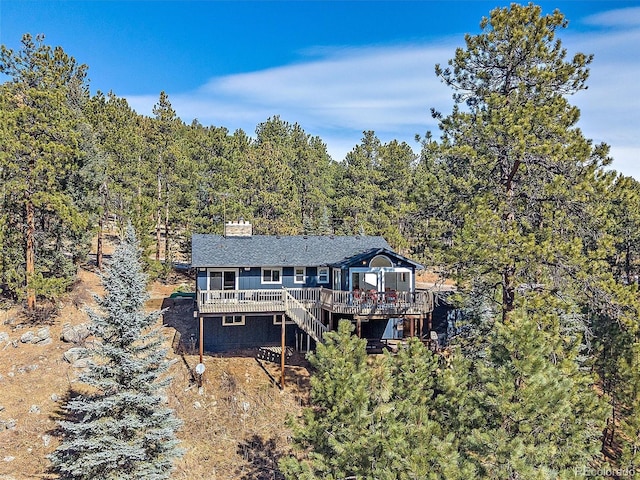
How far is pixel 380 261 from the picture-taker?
21.9 meters

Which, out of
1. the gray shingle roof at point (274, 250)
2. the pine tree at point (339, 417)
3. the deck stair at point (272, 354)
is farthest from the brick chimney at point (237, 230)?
the pine tree at point (339, 417)

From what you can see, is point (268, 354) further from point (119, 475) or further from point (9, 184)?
point (9, 184)

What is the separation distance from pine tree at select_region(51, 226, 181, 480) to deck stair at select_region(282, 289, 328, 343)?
6533 millimetres

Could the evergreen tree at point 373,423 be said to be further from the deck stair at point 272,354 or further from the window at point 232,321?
the window at point 232,321

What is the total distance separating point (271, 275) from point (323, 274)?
2.60m

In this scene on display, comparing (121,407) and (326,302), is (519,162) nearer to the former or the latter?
(326,302)

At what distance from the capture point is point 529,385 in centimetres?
959

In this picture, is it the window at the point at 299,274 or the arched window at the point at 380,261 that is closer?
the arched window at the point at 380,261

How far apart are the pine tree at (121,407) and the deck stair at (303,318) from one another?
6.53 meters

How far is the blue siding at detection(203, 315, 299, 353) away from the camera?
75.8ft

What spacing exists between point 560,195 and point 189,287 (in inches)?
1054

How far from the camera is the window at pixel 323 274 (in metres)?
23.3

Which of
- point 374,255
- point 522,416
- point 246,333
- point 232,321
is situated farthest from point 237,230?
point 522,416

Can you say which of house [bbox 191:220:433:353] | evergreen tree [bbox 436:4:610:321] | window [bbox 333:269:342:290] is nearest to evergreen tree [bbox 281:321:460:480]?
evergreen tree [bbox 436:4:610:321]
